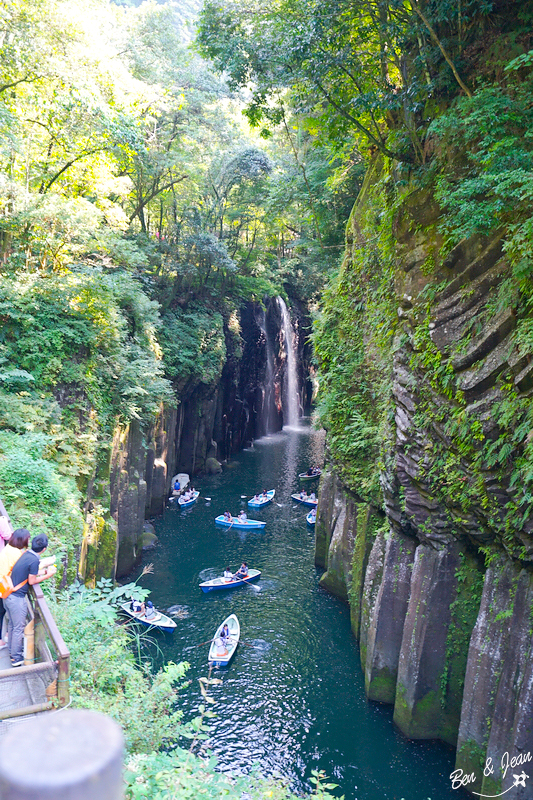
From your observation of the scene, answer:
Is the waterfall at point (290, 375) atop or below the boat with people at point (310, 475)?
atop

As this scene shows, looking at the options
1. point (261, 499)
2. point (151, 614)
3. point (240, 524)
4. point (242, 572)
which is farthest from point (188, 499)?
point (151, 614)

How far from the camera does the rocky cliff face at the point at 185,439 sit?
17266mm

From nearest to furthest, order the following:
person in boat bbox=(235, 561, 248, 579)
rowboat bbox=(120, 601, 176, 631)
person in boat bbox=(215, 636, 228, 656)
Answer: person in boat bbox=(215, 636, 228, 656)
rowboat bbox=(120, 601, 176, 631)
person in boat bbox=(235, 561, 248, 579)

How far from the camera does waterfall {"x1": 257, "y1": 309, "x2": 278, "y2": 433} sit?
1773 inches

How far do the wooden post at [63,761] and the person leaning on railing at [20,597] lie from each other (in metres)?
6.00

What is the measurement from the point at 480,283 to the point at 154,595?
15.3m

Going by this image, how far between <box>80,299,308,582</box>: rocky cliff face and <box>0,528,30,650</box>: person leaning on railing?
866 cm

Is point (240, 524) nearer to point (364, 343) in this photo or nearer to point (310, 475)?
point (310, 475)

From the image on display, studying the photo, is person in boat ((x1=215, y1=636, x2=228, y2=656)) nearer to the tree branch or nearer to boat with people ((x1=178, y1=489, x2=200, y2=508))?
boat with people ((x1=178, y1=489, x2=200, y2=508))

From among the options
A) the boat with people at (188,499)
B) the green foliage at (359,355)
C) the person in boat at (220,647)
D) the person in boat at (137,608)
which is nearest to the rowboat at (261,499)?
the boat with people at (188,499)

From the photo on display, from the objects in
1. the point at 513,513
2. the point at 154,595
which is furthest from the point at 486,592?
the point at 154,595

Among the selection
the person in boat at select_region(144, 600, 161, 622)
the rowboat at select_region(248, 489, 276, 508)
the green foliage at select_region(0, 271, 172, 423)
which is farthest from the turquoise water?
the green foliage at select_region(0, 271, 172, 423)

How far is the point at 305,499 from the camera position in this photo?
29.6m

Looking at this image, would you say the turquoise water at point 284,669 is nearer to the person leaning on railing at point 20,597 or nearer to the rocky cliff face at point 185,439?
the rocky cliff face at point 185,439
